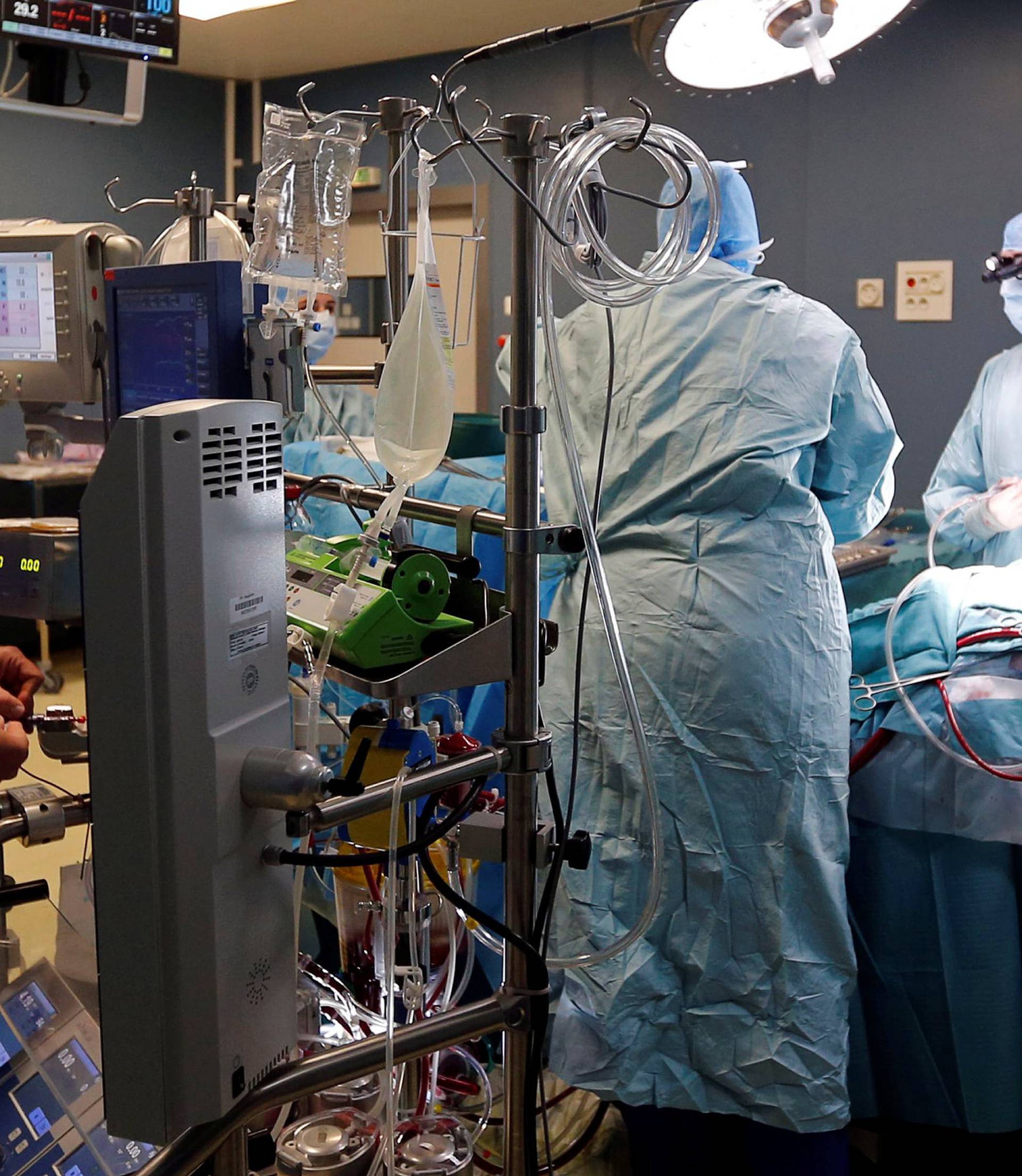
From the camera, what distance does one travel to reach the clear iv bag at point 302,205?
129 cm

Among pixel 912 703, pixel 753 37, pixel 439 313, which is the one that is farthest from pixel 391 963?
pixel 912 703

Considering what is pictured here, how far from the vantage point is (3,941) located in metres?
1.46

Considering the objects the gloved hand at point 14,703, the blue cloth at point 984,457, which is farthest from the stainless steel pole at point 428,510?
the blue cloth at point 984,457

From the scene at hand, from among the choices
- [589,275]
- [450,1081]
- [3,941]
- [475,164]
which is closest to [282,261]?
[589,275]

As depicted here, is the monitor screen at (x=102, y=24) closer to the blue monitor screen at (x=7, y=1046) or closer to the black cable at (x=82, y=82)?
the black cable at (x=82, y=82)

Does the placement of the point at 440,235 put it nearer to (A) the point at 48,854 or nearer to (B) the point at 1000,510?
(B) the point at 1000,510

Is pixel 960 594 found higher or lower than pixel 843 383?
lower

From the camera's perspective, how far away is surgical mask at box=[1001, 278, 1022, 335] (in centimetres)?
288

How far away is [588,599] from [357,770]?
3.52ft

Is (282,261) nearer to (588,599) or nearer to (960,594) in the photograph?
(588,599)

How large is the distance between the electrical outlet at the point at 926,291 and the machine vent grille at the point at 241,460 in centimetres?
359

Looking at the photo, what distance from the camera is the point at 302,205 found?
1.31 meters

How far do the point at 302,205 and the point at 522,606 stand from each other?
537mm

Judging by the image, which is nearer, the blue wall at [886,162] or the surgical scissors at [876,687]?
the surgical scissors at [876,687]
